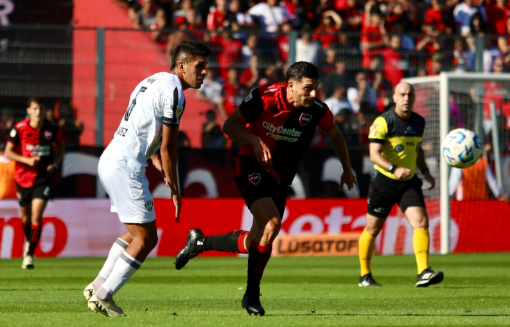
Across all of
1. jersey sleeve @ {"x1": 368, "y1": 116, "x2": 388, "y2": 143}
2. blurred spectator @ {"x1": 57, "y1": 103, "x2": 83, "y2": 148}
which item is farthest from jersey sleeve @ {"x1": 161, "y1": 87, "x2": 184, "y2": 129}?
blurred spectator @ {"x1": 57, "y1": 103, "x2": 83, "y2": 148}

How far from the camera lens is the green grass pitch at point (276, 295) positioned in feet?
21.6

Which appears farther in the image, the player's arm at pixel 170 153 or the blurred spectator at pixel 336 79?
the blurred spectator at pixel 336 79

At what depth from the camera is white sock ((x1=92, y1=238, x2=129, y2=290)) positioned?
22.0 feet

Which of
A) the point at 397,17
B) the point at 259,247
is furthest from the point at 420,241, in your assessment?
the point at 397,17

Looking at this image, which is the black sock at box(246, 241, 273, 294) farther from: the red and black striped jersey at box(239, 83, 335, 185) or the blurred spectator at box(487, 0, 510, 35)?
the blurred spectator at box(487, 0, 510, 35)

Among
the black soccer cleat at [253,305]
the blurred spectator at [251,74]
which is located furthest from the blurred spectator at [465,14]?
the black soccer cleat at [253,305]

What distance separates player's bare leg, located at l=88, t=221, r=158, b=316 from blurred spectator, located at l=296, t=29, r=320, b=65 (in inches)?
382

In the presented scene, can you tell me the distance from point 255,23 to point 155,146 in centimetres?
1207

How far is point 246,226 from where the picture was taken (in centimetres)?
1533

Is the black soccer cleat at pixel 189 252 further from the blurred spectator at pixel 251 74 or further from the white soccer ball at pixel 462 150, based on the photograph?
the blurred spectator at pixel 251 74

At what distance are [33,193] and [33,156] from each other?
59 centimetres

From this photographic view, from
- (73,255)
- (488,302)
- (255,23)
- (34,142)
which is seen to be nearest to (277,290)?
(488,302)

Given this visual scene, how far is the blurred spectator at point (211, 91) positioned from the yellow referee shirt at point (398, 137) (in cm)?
548

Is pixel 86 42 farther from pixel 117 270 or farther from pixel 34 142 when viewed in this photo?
pixel 117 270
